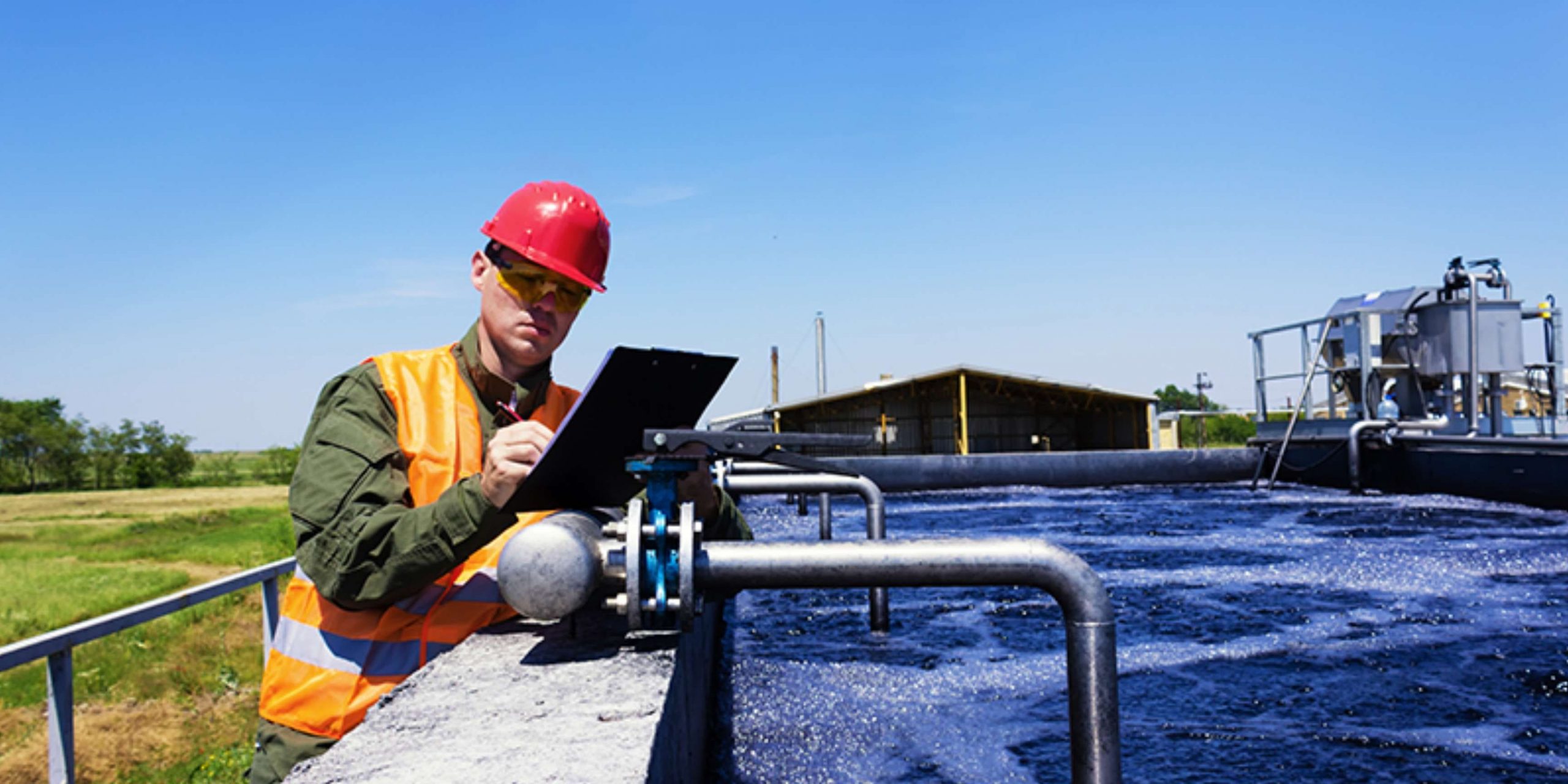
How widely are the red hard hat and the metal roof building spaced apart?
22.0 metres

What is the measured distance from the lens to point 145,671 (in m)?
8.66

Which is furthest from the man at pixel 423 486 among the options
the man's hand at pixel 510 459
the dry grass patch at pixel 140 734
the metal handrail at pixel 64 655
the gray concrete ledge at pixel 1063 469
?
the gray concrete ledge at pixel 1063 469

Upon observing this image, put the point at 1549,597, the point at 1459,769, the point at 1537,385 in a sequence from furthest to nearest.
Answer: the point at 1537,385, the point at 1549,597, the point at 1459,769

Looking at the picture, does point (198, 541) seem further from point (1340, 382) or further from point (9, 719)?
point (1340, 382)

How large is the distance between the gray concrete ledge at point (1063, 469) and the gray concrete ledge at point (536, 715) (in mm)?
13170

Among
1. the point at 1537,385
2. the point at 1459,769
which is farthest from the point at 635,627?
the point at 1537,385

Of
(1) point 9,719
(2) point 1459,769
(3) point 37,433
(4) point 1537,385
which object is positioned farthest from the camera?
(3) point 37,433

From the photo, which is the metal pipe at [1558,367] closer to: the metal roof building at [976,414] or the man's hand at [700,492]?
the metal roof building at [976,414]

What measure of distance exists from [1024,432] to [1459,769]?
88.3 ft

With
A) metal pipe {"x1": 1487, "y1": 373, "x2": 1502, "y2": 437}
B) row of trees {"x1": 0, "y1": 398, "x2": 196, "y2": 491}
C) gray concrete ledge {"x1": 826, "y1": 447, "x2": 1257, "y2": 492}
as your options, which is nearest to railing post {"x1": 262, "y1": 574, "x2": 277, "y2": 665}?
gray concrete ledge {"x1": 826, "y1": 447, "x2": 1257, "y2": 492}

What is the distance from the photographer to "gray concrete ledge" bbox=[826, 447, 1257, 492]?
48.8 ft

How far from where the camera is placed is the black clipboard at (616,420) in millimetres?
1512

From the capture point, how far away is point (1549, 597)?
585 centimetres

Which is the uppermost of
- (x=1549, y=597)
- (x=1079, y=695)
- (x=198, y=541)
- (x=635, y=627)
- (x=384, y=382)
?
(x=384, y=382)
